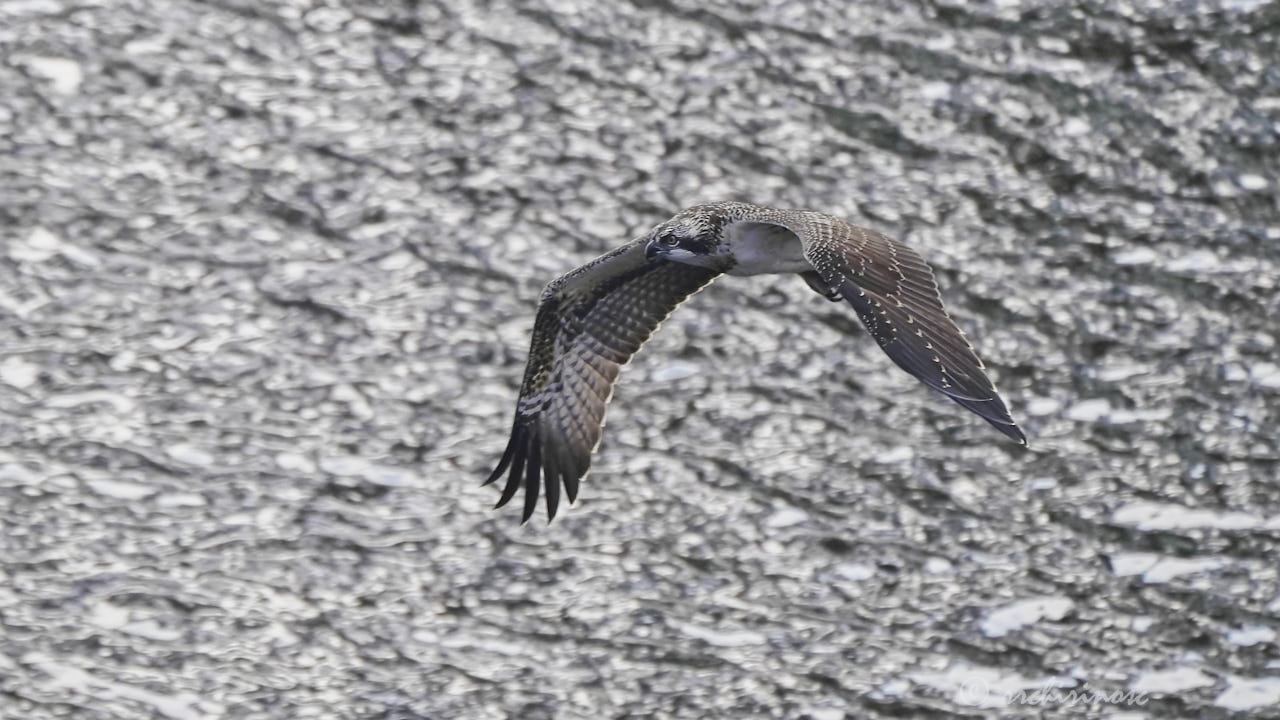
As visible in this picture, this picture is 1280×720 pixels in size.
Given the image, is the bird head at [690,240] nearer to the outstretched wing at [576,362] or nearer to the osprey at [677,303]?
the osprey at [677,303]

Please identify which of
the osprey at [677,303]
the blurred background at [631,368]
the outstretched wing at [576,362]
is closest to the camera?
the osprey at [677,303]

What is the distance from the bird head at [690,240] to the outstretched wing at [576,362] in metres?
A: 0.48

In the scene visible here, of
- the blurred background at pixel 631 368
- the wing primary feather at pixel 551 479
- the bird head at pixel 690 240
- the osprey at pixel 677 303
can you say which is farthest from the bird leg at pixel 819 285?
the blurred background at pixel 631 368

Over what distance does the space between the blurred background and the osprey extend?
2.31m

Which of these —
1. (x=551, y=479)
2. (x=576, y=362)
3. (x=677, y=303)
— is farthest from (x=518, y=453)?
(x=677, y=303)

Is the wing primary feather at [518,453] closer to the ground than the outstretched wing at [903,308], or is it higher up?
closer to the ground

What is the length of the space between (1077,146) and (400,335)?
5.77 metres

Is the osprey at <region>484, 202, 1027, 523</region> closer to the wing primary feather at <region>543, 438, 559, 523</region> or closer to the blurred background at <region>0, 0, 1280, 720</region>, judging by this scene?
the wing primary feather at <region>543, 438, 559, 523</region>

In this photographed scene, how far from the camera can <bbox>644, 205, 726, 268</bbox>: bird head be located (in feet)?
32.7

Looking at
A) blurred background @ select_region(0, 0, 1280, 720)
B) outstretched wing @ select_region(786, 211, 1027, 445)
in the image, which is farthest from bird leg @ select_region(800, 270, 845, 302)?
blurred background @ select_region(0, 0, 1280, 720)

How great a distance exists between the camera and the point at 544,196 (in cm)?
1535
